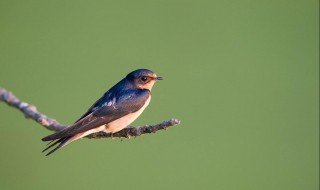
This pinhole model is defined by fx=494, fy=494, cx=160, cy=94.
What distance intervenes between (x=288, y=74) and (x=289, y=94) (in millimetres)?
429

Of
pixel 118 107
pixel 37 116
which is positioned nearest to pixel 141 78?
pixel 118 107

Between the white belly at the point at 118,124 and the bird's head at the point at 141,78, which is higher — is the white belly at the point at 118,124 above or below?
below

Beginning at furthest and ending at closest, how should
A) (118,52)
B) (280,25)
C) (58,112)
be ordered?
(280,25) < (118,52) < (58,112)

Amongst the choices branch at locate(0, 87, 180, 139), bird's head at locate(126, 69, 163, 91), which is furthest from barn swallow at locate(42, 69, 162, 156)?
branch at locate(0, 87, 180, 139)

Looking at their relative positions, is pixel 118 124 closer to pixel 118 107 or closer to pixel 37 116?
pixel 118 107

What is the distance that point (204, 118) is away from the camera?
5148mm

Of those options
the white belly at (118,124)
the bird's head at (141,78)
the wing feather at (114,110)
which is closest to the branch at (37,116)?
the wing feather at (114,110)

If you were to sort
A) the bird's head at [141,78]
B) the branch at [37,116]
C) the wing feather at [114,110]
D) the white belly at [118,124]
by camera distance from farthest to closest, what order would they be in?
→ the bird's head at [141,78] → the white belly at [118,124] → the wing feather at [114,110] → the branch at [37,116]

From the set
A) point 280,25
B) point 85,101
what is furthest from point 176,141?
point 280,25

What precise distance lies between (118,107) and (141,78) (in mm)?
340

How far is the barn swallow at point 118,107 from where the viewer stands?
260cm

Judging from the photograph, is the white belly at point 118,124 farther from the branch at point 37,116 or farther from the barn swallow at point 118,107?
the branch at point 37,116

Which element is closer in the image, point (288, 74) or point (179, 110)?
point (179, 110)

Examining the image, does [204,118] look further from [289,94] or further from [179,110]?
[289,94]
